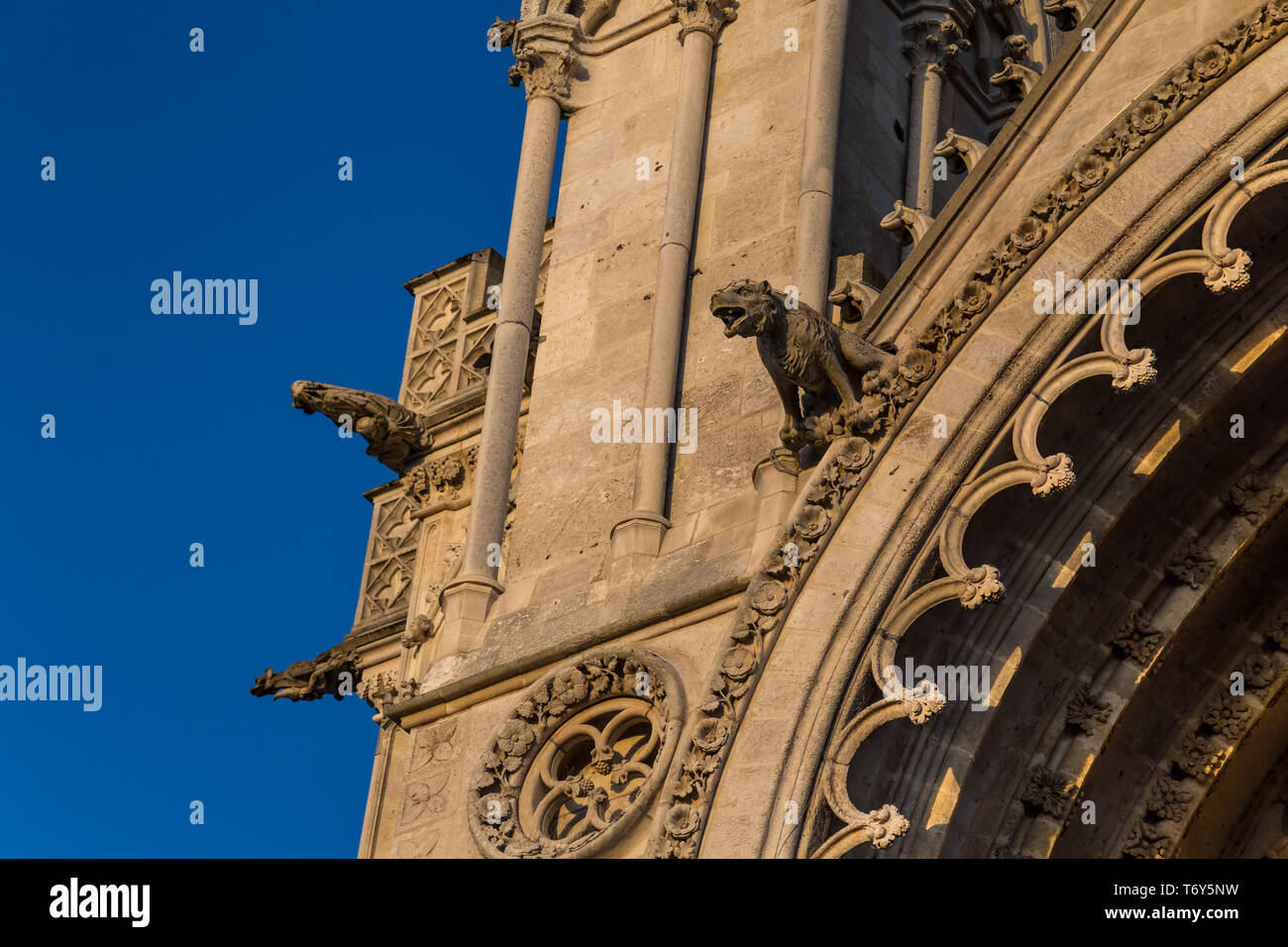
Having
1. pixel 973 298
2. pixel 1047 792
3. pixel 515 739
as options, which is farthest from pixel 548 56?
pixel 1047 792

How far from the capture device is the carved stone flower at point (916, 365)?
12172 millimetres

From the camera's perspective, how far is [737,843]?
36.6ft

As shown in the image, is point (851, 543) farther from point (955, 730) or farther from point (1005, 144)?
point (1005, 144)

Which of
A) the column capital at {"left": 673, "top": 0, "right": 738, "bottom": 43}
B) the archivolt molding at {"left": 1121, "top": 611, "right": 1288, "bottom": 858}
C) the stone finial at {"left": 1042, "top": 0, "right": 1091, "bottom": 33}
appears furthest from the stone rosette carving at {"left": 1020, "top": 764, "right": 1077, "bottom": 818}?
the column capital at {"left": 673, "top": 0, "right": 738, "bottom": 43}

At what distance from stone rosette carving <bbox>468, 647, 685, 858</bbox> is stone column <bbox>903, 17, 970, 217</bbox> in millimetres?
3906

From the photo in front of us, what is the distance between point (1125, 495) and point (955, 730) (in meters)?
1.49

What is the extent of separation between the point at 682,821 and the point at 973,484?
2.17 meters

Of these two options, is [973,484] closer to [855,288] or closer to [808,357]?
[808,357]

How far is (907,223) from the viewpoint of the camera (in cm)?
1331

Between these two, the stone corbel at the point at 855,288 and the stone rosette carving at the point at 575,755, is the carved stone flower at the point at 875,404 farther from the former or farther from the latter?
the stone rosette carving at the point at 575,755

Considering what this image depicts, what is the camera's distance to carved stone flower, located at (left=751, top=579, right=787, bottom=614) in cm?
1187

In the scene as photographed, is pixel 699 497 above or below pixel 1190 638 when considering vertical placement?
above

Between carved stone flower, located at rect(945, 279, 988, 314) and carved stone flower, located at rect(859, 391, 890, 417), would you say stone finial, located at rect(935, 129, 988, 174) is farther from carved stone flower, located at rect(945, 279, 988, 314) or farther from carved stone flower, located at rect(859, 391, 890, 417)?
carved stone flower, located at rect(859, 391, 890, 417)
